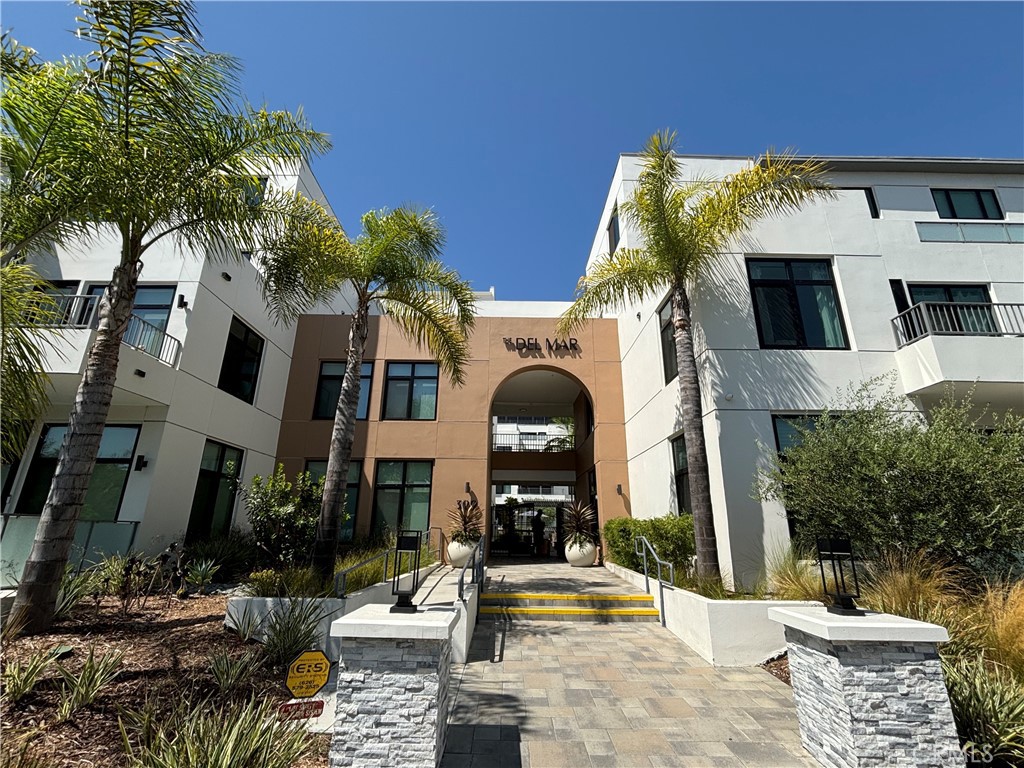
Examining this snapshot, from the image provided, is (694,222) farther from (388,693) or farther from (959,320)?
(388,693)

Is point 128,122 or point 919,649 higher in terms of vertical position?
point 128,122

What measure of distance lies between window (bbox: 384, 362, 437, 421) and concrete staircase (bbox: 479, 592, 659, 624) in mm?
6811

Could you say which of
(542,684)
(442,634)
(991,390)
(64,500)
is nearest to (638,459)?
(991,390)

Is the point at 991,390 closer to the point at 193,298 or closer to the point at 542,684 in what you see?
the point at 542,684

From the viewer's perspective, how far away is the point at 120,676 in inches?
166

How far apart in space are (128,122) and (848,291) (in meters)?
11.8

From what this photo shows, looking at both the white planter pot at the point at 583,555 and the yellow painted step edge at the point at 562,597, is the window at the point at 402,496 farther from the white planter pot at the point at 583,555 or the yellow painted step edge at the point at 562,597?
the yellow painted step edge at the point at 562,597

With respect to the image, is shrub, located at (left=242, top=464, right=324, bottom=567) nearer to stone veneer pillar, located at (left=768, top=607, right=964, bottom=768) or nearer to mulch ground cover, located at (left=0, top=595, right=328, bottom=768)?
mulch ground cover, located at (left=0, top=595, right=328, bottom=768)

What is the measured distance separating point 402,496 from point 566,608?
6.71 meters

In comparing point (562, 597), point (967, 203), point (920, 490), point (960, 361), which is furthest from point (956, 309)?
point (562, 597)

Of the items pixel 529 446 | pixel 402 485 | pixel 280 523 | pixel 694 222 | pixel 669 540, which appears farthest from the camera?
pixel 529 446

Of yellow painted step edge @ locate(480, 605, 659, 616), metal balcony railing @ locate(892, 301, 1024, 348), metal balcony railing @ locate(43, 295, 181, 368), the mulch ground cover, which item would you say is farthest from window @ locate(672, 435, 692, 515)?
metal balcony railing @ locate(43, 295, 181, 368)

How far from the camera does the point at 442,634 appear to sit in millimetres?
3213

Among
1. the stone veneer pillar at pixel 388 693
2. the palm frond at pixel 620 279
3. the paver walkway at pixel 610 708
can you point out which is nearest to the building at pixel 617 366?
the palm frond at pixel 620 279
